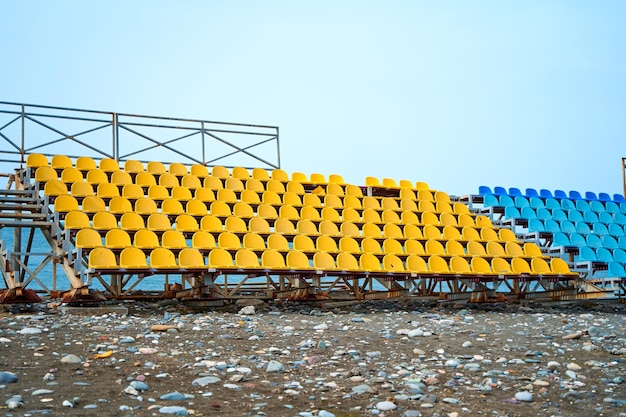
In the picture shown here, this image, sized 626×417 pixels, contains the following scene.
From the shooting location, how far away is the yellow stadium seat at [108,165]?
15.6m

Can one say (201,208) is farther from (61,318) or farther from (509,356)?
(509,356)

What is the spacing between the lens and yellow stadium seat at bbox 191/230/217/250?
40.8 ft

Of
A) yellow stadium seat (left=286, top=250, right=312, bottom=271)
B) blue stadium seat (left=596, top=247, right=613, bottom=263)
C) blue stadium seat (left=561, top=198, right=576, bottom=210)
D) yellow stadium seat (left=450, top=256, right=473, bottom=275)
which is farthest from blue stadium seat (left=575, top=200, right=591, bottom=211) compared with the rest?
yellow stadium seat (left=286, top=250, right=312, bottom=271)

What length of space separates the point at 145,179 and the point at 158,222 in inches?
91.0

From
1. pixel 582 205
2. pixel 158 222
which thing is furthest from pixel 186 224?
pixel 582 205

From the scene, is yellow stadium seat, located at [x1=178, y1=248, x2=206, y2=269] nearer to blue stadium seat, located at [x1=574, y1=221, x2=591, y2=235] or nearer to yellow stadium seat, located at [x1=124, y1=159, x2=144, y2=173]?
yellow stadium seat, located at [x1=124, y1=159, x2=144, y2=173]

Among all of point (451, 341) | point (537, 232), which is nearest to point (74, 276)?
point (451, 341)

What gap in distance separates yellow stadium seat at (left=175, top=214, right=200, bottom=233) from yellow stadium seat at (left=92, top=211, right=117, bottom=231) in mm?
1114

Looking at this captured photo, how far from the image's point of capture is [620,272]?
1570 centimetres

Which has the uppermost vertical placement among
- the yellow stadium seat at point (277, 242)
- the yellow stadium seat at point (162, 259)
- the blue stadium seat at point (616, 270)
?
the yellow stadium seat at point (277, 242)

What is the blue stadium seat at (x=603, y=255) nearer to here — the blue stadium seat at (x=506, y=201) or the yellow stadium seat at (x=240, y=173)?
the blue stadium seat at (x=506, y=201)

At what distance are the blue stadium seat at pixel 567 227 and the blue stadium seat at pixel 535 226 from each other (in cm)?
52

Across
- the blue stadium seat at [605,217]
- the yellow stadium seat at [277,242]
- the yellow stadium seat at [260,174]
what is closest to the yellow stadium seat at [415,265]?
the yellow stadium seat at [277,242]

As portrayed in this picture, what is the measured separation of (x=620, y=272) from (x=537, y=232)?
84.6 inches
